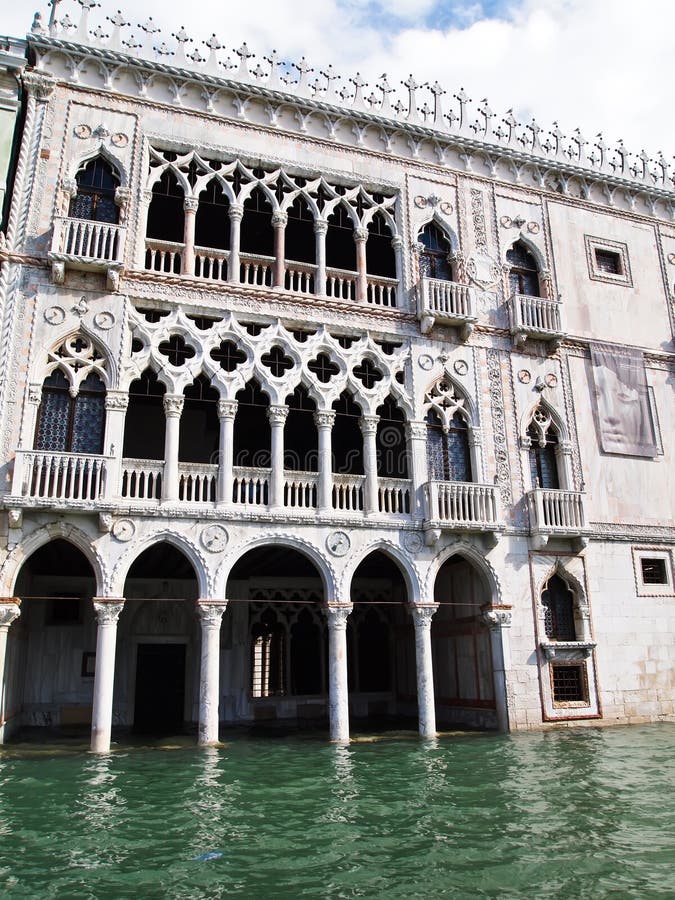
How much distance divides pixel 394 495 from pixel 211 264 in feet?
19.6

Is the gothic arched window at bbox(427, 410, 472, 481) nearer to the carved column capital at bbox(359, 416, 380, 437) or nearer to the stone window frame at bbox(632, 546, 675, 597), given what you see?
the carved column capital at bbox(359, 416, 380, 437)

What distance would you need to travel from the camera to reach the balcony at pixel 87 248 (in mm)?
14125

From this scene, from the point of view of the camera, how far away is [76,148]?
50.1 feet

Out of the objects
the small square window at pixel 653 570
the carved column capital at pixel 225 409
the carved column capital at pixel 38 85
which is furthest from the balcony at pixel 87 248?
the small square window at pixel 653 570

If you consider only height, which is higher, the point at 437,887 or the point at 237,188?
the point at 237,188

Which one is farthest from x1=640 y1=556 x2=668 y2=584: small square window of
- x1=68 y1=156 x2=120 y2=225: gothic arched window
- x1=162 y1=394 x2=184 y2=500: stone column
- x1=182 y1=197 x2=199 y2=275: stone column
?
x1=68 y1=156 x2=120 y2=225: gothic arched window

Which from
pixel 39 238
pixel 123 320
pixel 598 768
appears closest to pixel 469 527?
pixel 598 768

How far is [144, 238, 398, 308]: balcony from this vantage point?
1554 cm

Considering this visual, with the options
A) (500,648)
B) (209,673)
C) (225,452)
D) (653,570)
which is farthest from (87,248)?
(653,570)

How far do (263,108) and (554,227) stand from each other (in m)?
7.64

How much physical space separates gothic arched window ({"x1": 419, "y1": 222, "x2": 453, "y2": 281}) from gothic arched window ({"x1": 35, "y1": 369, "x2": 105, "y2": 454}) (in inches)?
313

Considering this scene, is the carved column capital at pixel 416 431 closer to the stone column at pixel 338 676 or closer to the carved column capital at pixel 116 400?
the stone column at pixel 338 676

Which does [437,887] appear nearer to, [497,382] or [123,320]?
[123,320]

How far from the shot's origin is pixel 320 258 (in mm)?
16547
